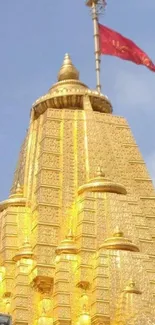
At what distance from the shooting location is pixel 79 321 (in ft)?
77.9

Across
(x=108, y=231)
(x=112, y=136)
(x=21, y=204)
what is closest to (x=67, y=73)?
(x=112, y=136)

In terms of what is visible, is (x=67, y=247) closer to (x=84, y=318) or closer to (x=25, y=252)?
(x=25, y=252)

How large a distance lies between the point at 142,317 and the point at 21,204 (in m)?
7.18

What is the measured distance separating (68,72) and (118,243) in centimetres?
977

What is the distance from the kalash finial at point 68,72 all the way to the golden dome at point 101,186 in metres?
6.31

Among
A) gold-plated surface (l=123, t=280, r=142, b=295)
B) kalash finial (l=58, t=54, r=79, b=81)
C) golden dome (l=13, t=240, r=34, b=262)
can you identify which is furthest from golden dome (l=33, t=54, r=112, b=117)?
gold-plated surface (l=123, t=280, r=142, b=295)

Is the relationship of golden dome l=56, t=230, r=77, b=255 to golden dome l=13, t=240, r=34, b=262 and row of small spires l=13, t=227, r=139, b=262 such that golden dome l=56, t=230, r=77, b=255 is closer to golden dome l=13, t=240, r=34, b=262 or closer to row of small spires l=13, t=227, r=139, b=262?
row of small spires l=13, t=227, r=139, b=262

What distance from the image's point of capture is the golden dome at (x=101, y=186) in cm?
2666

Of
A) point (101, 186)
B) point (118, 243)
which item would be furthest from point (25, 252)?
point (101, 186)

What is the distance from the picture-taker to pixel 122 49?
3300 cm

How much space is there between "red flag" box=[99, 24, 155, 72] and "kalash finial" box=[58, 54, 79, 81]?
1.59 metres

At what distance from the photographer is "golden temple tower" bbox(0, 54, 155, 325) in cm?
2405

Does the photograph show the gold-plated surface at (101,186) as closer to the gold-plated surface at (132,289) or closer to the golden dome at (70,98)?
the gold-plated surface at (132,289)

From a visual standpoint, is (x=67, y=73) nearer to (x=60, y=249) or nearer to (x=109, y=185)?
(x=109, y=185)
